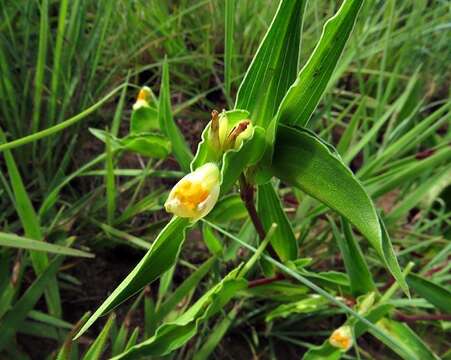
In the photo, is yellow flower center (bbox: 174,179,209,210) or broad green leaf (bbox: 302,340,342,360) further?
broad green leaf (bbox: 302,340,342,360)

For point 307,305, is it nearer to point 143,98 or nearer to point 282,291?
point 282,291

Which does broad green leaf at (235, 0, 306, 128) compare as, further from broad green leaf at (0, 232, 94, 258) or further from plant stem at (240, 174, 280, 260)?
broad green leaf at (0, 232, 94, 258)

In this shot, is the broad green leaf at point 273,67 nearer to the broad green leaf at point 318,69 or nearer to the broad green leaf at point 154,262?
the broad green leaf at point 318,69

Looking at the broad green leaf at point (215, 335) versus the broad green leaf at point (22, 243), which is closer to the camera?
the broad green leaf at point (22, 243)

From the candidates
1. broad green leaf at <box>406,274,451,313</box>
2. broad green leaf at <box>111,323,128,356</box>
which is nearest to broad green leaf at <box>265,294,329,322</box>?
broad green leaf at <box>406,274,451,313</box>

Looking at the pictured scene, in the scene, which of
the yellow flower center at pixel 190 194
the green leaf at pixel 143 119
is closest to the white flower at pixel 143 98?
the green leaf at pixel 143 119

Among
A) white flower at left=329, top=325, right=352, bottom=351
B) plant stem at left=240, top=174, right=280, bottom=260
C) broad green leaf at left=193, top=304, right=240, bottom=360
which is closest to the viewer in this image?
plant stem at left=240, top=174, right=280, bottom=260
